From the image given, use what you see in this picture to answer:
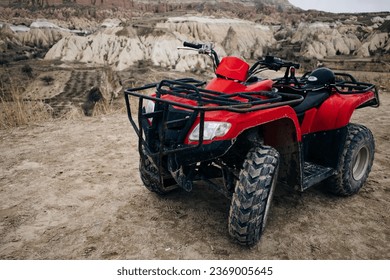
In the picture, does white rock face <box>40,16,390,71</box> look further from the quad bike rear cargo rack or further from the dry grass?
the quad bike rear cargo rack

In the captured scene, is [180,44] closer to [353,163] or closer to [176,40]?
[176,40]

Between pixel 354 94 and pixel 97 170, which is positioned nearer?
pixel 354 94

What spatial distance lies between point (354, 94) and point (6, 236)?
3.81 meters

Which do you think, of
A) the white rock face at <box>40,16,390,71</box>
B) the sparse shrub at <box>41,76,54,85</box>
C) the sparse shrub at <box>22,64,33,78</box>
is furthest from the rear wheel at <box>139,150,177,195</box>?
the sparse shrub at <box>22,64,33,78</box>

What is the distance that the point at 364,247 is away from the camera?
2.70m

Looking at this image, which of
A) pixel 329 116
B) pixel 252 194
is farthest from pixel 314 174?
pixel 252 194

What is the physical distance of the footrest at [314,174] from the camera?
3039 millimetres

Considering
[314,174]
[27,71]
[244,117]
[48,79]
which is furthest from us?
[27,71]

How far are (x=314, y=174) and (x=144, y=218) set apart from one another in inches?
69.1

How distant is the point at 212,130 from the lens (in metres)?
2.41

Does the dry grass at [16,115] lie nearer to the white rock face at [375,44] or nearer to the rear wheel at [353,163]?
the rear wheel at [353,163]
